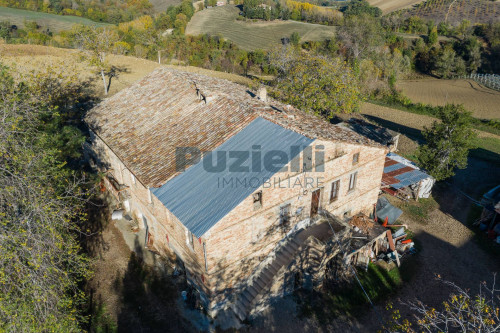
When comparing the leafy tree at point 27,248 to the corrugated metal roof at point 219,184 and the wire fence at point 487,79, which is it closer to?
the corrugated metal roof at point 219,184

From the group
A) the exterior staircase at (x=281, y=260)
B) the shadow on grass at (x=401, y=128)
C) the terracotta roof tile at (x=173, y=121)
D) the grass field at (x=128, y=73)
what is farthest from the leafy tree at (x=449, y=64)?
the exterior staircase at (x=281, y=260)

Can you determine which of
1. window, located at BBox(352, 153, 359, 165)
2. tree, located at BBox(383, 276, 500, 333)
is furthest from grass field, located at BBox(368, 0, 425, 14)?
tree, located at BBox(383, 276, 500, 333)

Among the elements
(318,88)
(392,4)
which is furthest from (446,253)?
(392,4)

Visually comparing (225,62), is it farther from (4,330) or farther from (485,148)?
(4,330)

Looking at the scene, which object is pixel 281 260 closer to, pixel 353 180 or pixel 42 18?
pixel 353 180

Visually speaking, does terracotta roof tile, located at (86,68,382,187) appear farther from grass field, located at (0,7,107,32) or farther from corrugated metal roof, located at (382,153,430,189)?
grass field, located at (0,7,107,32)

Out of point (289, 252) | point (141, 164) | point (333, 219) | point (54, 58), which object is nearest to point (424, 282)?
point (333, 219)
